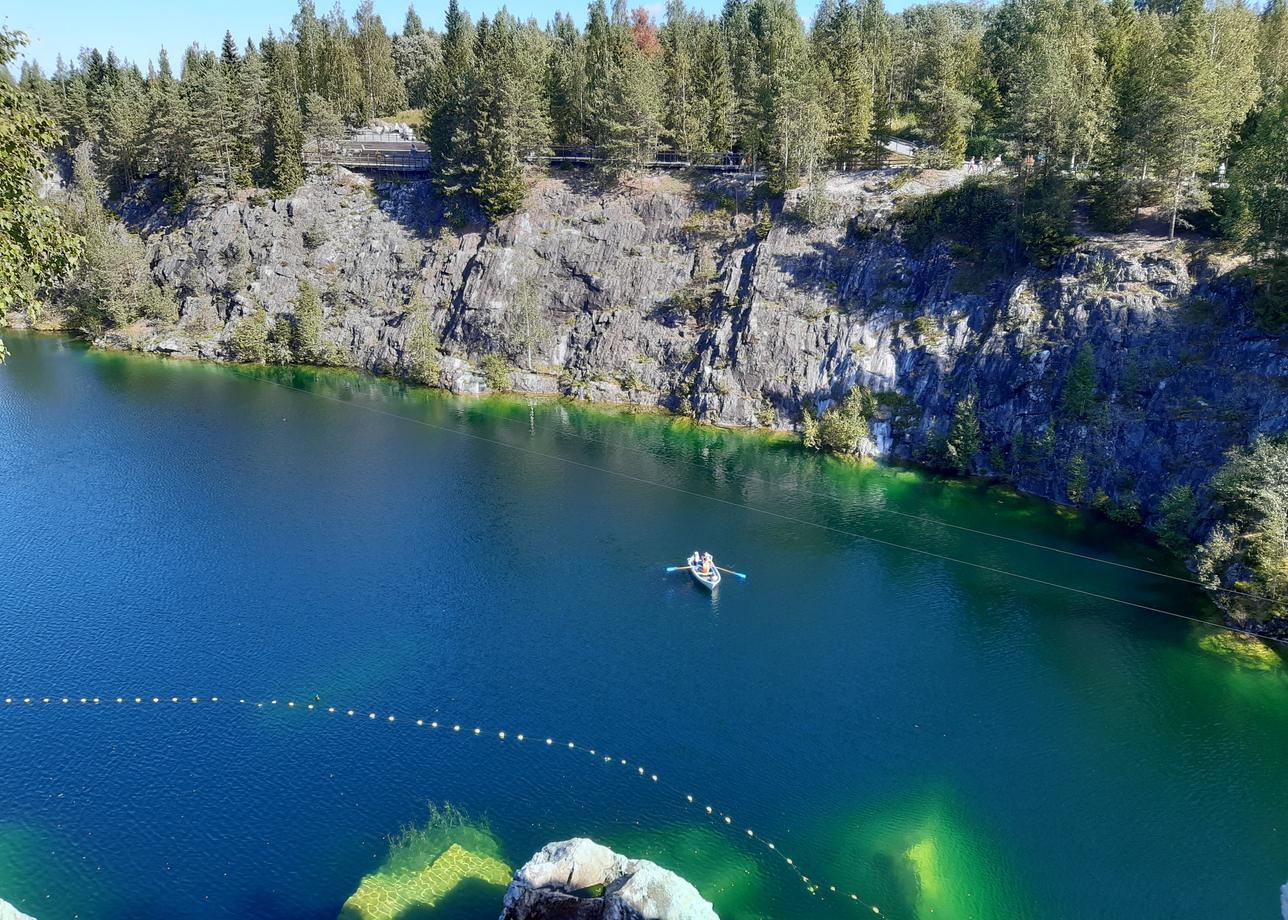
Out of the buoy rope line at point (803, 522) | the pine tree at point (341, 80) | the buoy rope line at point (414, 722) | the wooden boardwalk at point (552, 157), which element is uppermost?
the pine tree at point (341, 80)

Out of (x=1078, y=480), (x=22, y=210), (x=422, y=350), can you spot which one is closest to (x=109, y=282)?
(x=422, y=350)

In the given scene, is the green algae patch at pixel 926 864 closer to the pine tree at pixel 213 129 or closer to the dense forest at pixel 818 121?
the dense forest at pixel 818 121

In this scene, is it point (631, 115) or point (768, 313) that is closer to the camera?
point (768, 313)

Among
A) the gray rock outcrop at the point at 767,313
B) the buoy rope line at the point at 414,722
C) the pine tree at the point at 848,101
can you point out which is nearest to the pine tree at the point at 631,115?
the gray rock outcrop at the point at 767,313

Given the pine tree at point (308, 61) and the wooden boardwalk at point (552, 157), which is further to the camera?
the pine tree at point (308, 61)

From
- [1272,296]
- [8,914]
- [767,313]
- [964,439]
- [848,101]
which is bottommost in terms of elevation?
[8,914]

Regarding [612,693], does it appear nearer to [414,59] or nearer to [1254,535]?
[1254,535]
